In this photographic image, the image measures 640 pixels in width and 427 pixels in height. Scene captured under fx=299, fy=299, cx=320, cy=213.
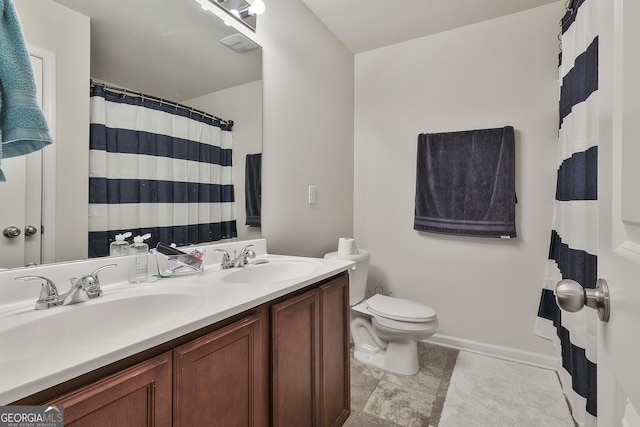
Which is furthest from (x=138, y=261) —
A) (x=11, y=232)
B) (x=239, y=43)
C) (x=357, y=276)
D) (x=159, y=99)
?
(x=357, y=276)

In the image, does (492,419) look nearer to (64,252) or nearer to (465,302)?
(465,302)

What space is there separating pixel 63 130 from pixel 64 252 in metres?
0.39

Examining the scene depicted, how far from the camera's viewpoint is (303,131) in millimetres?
2006

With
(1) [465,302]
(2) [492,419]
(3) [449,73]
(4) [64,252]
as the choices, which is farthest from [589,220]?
(4) [64,252]

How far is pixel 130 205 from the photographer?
1129 mm

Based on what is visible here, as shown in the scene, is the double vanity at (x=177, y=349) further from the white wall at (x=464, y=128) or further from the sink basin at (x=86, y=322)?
the white wall at (x=464, y=128)

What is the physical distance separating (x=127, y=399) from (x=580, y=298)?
2.71 feet

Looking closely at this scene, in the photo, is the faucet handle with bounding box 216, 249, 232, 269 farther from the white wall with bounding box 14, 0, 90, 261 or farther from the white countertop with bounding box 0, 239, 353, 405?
the white wall with bounding box 14, 0, 90, 261

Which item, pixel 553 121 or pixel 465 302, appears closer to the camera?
pixel 553 121

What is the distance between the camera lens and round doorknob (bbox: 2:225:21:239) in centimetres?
85

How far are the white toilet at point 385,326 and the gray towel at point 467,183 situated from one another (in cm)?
65

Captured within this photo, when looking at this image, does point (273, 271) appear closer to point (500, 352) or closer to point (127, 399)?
point (127, 399)

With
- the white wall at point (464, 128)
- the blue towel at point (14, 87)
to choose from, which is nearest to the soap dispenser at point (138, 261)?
the blue towel at point (14, 87)

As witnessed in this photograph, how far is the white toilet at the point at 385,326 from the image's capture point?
1794 millimetres
